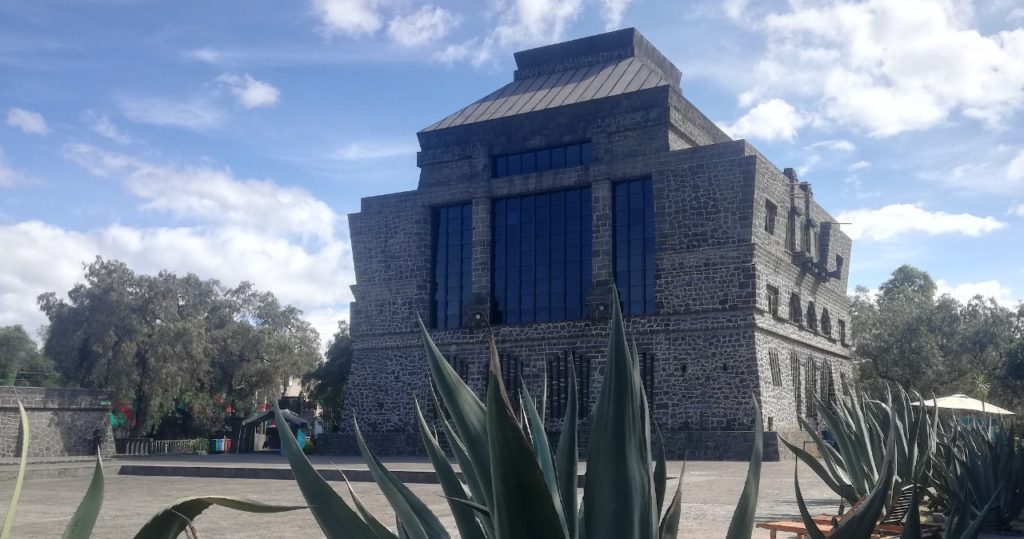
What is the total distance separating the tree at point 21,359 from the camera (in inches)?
2040

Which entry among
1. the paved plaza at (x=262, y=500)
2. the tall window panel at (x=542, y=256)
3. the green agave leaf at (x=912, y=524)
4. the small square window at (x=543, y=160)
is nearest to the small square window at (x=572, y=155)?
the small square window at (x=543, y=160)

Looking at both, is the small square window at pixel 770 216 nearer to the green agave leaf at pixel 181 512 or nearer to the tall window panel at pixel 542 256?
the tall window panel at pixel 542 256

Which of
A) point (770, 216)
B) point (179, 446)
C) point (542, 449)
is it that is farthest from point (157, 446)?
point (542, 449)

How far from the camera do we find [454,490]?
206cm

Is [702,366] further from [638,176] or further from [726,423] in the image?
[638,176]

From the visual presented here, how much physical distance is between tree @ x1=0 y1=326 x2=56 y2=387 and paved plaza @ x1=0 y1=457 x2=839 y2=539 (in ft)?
136

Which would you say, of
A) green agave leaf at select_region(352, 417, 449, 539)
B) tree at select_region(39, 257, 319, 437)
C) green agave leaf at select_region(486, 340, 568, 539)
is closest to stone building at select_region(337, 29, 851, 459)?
tree at select_region(39, 257, 319, 437)

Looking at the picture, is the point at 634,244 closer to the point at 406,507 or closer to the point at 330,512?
the point at 406,507

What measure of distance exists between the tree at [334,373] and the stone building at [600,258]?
10.3 meters

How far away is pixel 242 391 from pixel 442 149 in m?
14.4

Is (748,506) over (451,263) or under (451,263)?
under

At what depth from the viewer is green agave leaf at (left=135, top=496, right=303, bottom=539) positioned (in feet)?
4.13

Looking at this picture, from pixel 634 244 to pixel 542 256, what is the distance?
2897 millimetres

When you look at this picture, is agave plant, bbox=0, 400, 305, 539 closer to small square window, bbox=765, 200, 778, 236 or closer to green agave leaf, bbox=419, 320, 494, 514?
green agave leaf, bbox=419, 320, 494, 514
